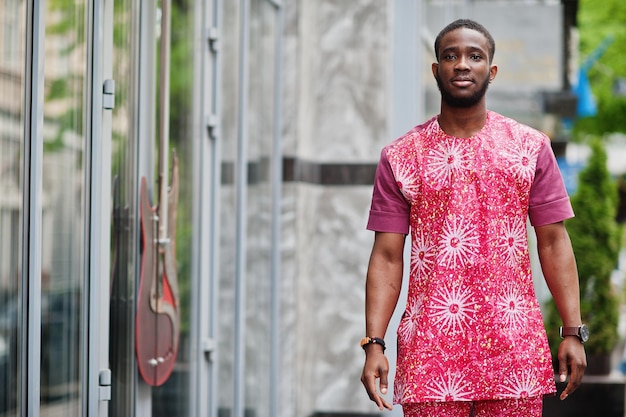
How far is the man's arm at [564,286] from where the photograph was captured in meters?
3.56

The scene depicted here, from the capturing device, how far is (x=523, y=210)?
3568mm

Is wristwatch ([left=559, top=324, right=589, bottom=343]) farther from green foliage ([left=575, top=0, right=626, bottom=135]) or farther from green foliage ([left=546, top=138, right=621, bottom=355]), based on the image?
green foliage ([left=575, top=0, right=626, bottom=135])

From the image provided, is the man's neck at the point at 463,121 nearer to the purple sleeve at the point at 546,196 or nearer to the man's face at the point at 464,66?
the man's face at the point at 464,66

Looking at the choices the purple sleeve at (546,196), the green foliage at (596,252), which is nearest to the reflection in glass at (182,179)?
the purple sleeve at (546,196)

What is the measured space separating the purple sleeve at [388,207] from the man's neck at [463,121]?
0.23 m

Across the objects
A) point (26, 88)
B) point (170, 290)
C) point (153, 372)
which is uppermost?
point (26, 88)

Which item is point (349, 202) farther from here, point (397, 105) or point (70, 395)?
point (70, 395)

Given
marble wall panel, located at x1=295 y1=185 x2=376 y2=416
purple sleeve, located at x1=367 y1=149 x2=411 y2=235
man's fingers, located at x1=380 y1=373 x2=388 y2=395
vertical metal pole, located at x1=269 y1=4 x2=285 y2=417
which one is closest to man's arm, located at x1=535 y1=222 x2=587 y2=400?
purple sleeve, located at x1=367 y1=149 x2=411 y2=235

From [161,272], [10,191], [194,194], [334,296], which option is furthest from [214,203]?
[10,191]

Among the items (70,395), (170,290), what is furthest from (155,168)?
(70,395)

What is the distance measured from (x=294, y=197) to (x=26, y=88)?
11.7ft

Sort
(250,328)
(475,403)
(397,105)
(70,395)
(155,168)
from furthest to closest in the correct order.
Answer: (397,105)
(250,328)
(155,168)
(70,395)
(475,403)

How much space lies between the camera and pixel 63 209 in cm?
427

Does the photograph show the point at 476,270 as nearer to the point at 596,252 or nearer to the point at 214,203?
the point at 214,203
